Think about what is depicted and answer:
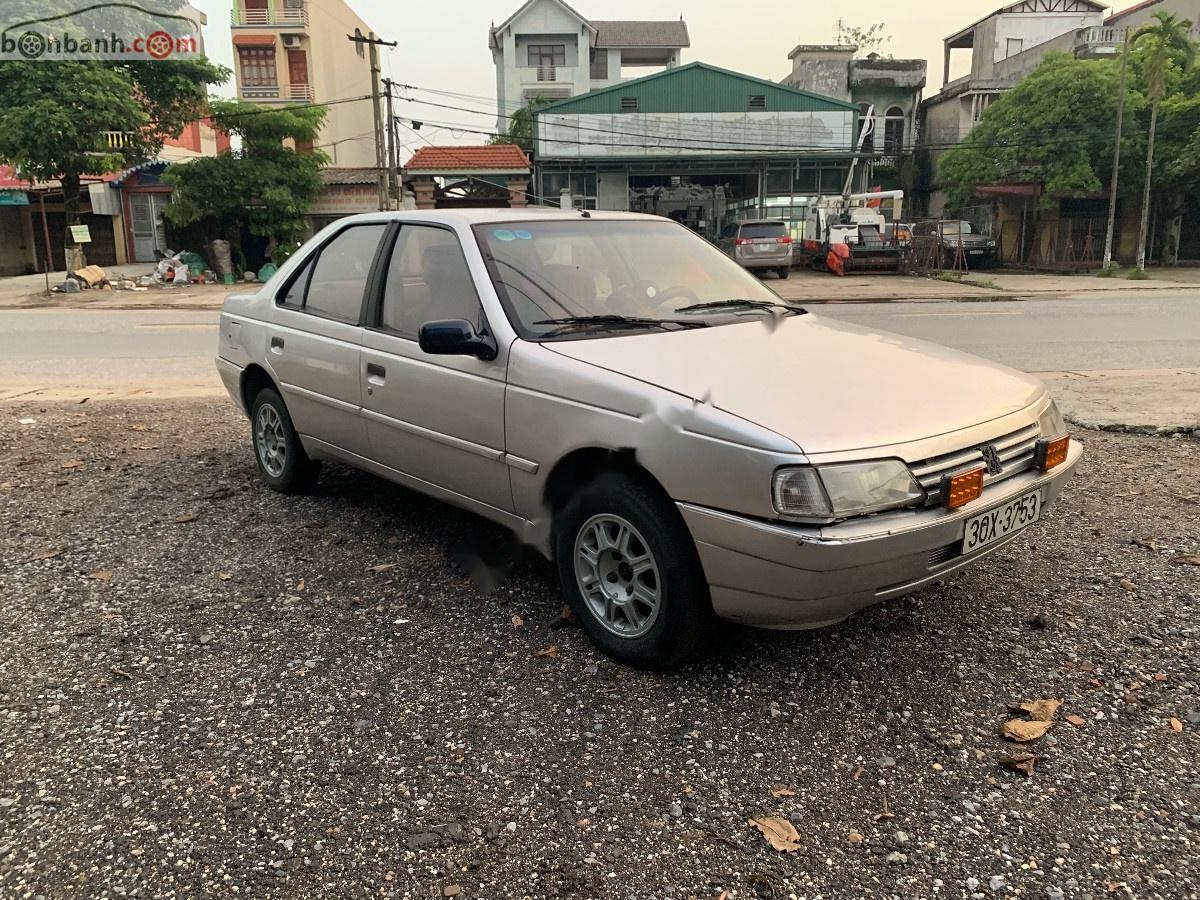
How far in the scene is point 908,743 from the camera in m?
2.86

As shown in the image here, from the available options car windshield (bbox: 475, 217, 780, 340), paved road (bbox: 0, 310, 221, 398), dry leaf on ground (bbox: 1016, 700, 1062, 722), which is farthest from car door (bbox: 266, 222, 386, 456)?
paved road (bbox: 0, 310, 221, 398)

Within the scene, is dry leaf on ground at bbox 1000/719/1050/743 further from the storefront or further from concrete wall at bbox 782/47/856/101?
concrete wall at bbox 782/47/856/101

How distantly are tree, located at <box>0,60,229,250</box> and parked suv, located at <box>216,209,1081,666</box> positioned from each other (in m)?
21.3

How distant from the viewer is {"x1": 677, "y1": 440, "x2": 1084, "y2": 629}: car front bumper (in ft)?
8.97

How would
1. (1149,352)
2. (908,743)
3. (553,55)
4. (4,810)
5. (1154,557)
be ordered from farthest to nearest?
(553,55) < (1149,352) < (1154,557) < (908,743) < (4,810)

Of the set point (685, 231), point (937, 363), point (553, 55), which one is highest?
point (553, 55)

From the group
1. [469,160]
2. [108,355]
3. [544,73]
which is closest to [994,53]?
[544,73]

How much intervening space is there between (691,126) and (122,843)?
36.5m

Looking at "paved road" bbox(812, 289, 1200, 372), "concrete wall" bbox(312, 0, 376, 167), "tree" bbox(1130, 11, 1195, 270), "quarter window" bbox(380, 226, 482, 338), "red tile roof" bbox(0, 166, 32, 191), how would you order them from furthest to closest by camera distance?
→ "concrete wall" bbox(312, 0, 376, 167) < "red tile roof" bbox(0, 166, 32, 191) < "tree" bbox(1130, 11, 1195, 270) < "paved road" bbox(812, 289, 1200, 372) < "quarter window" bbox(380, 226, 482, 338)

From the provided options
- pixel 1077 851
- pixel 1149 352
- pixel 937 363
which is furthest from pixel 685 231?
pixel 1149 352

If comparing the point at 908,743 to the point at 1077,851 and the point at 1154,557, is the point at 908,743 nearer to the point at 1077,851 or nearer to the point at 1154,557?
the point at 1077,851

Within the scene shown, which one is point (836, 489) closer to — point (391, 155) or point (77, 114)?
point (77, 114)

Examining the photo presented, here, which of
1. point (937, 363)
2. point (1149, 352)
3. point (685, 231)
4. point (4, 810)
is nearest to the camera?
point (4, 810)

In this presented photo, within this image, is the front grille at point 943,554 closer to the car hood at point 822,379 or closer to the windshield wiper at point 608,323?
the car hood at point 822,379
